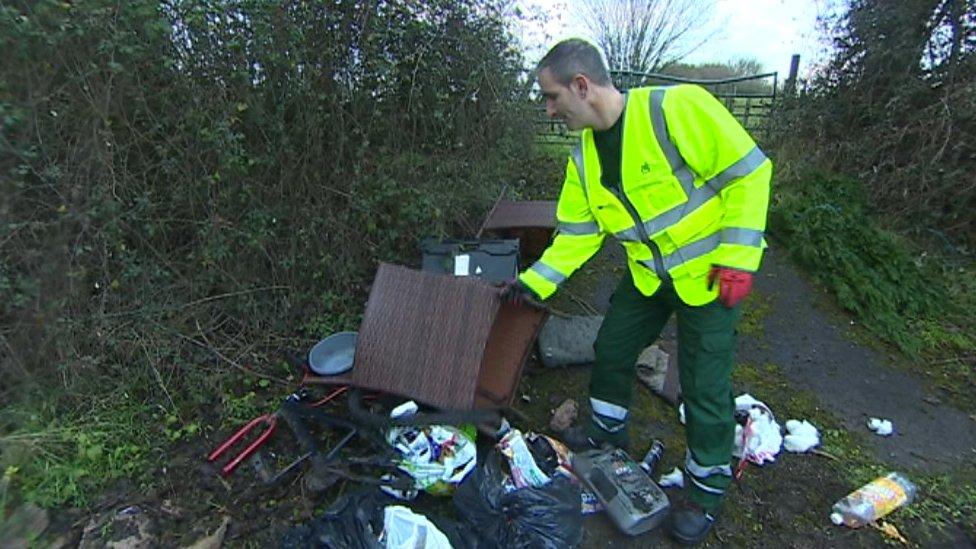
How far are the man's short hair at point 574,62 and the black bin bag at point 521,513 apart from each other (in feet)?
5.28

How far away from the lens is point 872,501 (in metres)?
2.50

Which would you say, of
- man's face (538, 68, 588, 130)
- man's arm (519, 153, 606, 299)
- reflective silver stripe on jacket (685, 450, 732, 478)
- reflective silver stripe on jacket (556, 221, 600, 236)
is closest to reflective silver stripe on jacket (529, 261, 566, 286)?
man's arm (519, 153, 606, 299)

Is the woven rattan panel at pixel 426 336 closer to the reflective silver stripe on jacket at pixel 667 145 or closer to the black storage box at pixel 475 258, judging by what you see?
the black storage box at pixel 475 258

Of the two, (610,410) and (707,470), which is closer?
(707,470)

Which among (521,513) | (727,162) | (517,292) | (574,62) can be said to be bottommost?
(521,513)

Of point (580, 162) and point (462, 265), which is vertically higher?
point (580, 162)

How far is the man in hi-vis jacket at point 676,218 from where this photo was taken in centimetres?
196

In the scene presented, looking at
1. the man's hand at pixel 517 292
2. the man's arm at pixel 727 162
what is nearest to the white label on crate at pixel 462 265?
the man's hand at pixel 517 292

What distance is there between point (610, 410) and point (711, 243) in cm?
101

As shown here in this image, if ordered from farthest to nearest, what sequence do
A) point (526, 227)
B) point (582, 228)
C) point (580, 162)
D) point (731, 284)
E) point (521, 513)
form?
point (526, 227) → point (582, 228) → point (580, 162) → point (521, 513) → point (731, 284)

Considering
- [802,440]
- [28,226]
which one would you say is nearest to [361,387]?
[28,226]

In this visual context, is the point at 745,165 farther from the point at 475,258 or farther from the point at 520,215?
the point at 520,215

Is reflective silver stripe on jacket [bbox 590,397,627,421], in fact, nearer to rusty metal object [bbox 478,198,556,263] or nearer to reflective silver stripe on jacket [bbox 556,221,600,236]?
reflective silver stripe on jacket [bbox 556,221,600,236]

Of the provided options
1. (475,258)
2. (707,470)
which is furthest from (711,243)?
(475,258)
